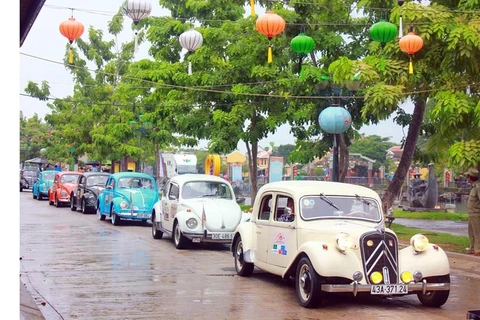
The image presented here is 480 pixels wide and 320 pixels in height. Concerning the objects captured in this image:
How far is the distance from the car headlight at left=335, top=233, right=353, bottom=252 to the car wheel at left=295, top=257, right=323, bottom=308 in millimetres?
475

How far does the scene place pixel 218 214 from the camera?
1695cm

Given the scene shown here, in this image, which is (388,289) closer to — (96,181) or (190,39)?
(190,39)

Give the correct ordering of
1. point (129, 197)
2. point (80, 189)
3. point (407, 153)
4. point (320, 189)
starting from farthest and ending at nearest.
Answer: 1. point (80, 189)
2. point (129, 197)
3. point (407, 153)
4. point (320, 189)

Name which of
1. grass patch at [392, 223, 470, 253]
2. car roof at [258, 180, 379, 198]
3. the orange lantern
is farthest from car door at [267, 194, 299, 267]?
grass patch at [392, 223, 470, 253]

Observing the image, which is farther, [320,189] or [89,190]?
[89,190]

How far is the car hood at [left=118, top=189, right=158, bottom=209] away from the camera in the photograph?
23.3 m

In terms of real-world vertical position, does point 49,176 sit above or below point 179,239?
above

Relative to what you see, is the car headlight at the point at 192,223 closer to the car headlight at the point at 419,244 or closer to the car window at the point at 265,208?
the car window at the point at 265,208

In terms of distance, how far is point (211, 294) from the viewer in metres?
10.9

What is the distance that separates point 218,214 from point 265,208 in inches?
192

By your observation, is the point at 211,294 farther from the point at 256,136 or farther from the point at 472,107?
the point at 256,136

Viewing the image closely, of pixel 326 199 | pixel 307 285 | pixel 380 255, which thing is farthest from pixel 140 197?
pixel 380 255

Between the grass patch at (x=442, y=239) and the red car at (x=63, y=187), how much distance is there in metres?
16.6
